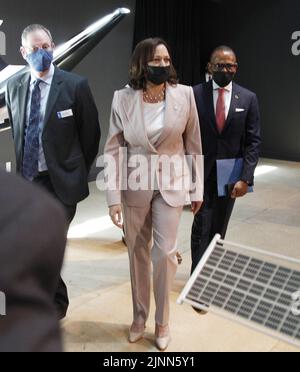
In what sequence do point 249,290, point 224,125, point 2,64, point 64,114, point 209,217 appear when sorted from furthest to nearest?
1. point 2,64
2. point 209,217
3. point 224,125
4. point 64,114
5. point 249,290

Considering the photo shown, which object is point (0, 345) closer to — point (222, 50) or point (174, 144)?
point (174, 144)

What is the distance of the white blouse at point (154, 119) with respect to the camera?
2391 mm

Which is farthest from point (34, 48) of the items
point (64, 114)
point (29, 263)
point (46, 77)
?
point (29, 263)

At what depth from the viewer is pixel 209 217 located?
312 cm

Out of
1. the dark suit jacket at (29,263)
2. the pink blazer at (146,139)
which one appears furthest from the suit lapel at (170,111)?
the dark suit jacket at (29,263)

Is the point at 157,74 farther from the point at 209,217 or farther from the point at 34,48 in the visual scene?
the point at 209,217

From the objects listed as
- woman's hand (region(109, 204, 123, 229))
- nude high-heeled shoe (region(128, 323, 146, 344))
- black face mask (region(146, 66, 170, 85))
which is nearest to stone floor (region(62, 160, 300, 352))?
nude high-heeled shoe (region(128, 323, 146, 344))

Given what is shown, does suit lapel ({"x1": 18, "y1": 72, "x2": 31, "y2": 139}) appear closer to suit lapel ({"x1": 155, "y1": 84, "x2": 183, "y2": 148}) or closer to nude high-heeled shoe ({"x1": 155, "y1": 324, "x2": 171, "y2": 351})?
suit lapel ({"x1": 155, "y1": 84, "x2": 183, "y2": 148})

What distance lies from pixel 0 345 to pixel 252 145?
107 inches

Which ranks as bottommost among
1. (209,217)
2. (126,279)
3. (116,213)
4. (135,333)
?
(126,279)

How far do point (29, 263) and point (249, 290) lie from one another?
789 millimetres

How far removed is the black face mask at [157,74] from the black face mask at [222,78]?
0.69 metres
